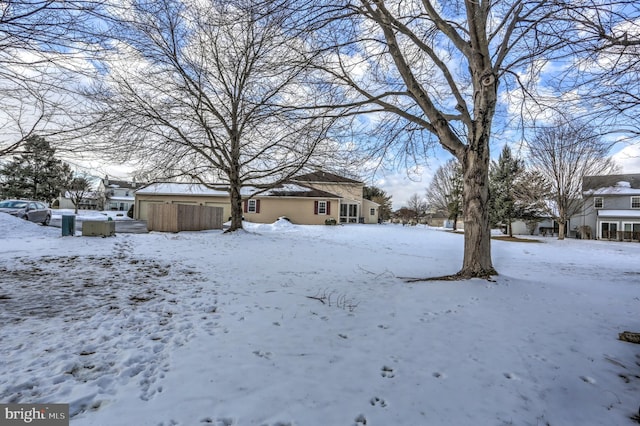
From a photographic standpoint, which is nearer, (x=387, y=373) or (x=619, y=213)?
(x=387, y=373)

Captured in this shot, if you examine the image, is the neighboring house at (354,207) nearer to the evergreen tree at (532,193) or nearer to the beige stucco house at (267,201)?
the beige stucco house at (267,201)

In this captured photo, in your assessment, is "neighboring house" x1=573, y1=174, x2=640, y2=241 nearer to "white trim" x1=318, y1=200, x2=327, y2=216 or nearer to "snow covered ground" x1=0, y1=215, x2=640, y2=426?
"white trim" x1=318, y1=200, x2=327, y2=216

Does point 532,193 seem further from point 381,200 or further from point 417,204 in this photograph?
point 417,204

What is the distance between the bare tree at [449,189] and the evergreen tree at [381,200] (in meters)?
7.69

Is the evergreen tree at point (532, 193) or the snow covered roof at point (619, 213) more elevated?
the evergreen tree at point (532, 193)

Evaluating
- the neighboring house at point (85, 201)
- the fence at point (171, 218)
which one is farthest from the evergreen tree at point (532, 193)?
the neighboring house at point (85, 201)

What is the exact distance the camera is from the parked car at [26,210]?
15.4m

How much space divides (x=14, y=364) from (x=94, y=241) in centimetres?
951

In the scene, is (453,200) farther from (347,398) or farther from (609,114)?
(347,398)

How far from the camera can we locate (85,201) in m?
52.3

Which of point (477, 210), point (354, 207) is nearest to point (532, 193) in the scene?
point (354, 207)

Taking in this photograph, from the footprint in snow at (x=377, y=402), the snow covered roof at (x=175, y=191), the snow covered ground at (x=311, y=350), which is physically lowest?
the footprint in snow at (x=377, y=402)

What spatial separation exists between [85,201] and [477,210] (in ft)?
208

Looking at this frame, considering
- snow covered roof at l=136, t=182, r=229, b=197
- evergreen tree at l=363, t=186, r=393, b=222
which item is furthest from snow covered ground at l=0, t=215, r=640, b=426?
evergreen tree at l=363, t=186, r=393, b=222
